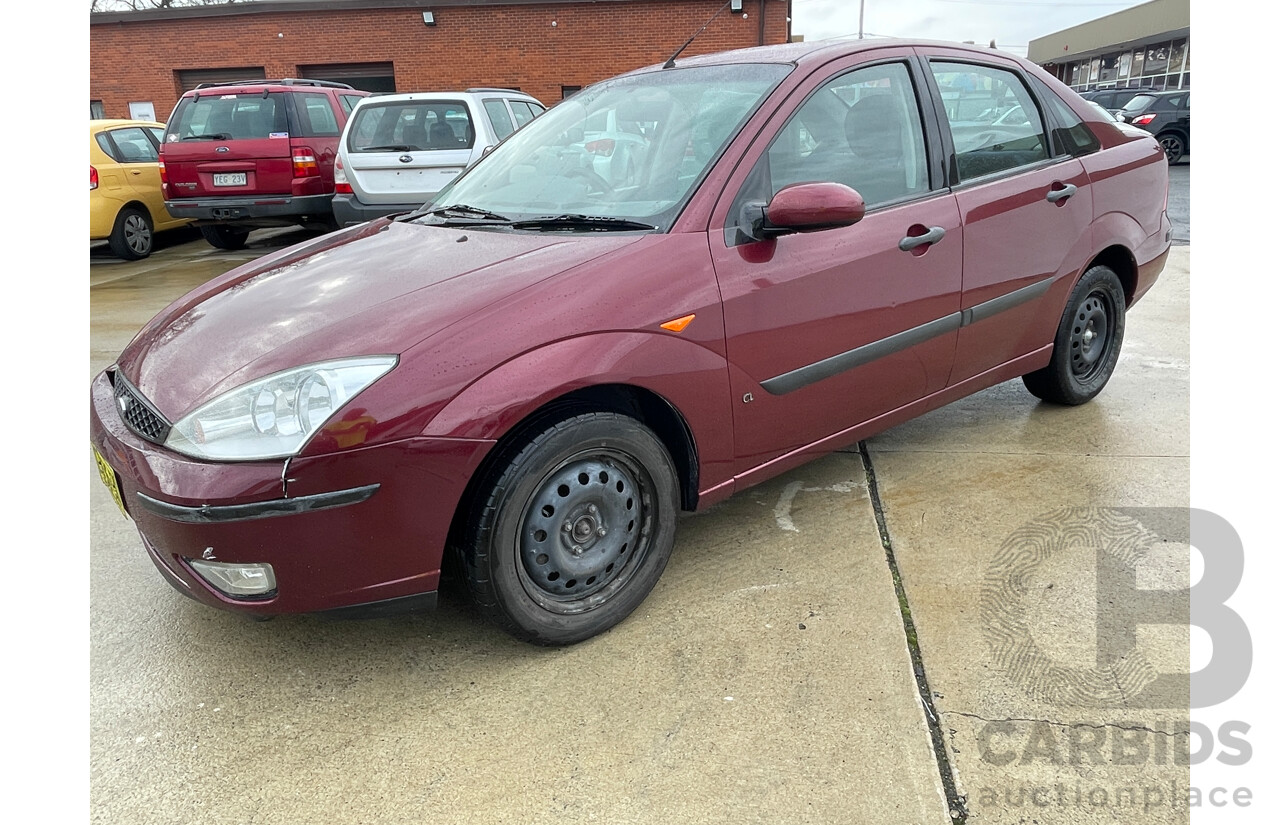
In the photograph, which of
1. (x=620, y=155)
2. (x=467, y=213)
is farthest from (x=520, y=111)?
(x=620, y=155)

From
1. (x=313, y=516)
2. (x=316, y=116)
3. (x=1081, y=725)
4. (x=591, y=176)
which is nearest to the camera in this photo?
(x=313, y=516)

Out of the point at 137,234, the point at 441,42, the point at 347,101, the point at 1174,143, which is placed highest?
the point at 441,42

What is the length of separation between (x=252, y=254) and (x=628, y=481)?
9.22m

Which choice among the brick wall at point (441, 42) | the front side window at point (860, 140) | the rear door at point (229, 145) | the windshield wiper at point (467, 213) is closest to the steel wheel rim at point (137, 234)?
the rear door at point (229, 145)

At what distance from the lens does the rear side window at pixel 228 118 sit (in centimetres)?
908

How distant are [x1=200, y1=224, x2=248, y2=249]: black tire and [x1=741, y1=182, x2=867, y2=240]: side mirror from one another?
9.53 meters

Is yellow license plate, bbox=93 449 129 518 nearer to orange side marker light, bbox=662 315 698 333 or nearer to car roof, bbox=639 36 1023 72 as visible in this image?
orange side marker light, bbox=662 315 698 333

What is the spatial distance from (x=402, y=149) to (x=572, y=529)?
22.0 ft

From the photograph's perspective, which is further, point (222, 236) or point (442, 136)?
point (222, 236)

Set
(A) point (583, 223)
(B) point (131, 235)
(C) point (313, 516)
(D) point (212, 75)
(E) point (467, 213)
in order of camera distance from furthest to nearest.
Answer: (D) point (212, 75)
(B) point (131, 235)
(E) point (467, 213)
(A) point (583, 223)
(C) point (313, 516)

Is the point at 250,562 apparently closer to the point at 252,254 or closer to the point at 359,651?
the point at 359,651

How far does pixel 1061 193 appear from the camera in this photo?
357cm

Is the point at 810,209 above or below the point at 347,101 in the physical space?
below

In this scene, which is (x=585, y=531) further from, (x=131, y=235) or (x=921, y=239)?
(x=131, y=235)
